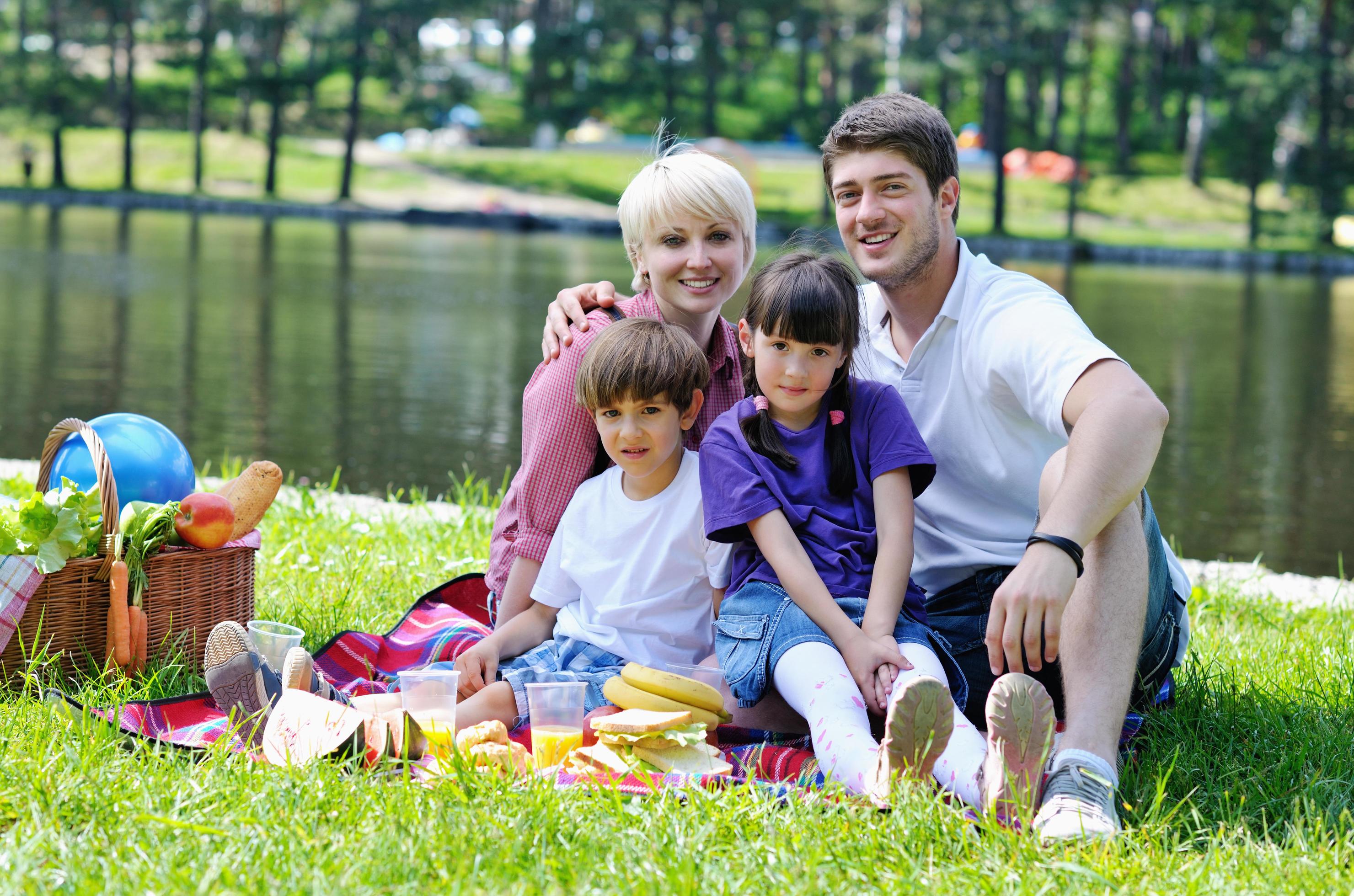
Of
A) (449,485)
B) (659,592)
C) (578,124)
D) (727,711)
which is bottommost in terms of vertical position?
(449,485)


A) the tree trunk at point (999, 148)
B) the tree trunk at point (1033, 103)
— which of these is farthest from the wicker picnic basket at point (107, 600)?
the tree trunk at point (1033, 103)

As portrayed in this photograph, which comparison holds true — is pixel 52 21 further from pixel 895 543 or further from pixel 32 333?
pixel 895 543

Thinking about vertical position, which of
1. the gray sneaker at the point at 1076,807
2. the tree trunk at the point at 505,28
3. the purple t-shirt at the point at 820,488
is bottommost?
the gray sneaker at the point at 1076,807

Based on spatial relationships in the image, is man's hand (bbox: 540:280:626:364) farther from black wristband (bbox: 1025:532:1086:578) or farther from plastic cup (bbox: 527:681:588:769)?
black wristband (bbox: 1025:532:1086:578)

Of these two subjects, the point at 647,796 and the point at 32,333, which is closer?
the point at 647,796

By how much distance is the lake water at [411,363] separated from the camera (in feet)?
27.6

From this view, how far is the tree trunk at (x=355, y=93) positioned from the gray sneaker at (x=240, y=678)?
111ft

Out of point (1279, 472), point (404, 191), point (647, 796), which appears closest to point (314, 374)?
point (1279, 472)

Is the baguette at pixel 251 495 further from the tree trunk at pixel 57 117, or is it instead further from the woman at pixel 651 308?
the tree trunk at pixel 57 117

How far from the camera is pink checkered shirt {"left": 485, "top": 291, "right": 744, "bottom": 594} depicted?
11.3ft

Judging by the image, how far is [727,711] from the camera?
3066 mm

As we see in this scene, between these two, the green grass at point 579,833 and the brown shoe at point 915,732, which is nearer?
the green grass at point 579,833

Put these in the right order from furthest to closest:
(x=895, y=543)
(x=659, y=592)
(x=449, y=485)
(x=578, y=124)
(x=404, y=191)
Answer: (x=578, y=124)
(x=404, y=191)
(x=449, y=485)
(x=659, y=592)
(x=895, y=543)

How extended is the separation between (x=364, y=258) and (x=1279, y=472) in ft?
52.5
